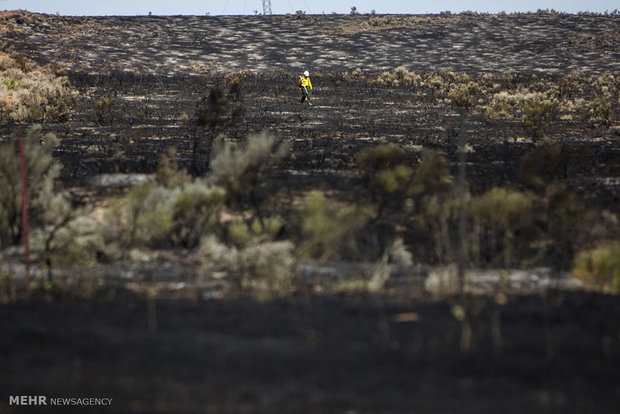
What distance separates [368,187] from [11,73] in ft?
101

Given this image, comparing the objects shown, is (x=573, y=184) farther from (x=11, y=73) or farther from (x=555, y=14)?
(x=555, y=14)

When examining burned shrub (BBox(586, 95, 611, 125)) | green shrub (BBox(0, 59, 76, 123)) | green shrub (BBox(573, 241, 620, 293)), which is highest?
green shrub (BBox(0, 59, 76, 123))

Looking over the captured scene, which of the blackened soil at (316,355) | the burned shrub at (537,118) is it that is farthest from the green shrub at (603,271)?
the burned shrub at (537,118)

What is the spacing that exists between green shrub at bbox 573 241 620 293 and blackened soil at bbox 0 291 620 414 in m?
0.89

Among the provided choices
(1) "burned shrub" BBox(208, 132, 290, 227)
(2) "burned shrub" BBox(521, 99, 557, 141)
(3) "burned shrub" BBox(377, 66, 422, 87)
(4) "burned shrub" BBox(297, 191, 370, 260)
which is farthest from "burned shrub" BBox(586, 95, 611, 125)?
(4) "burned shrub" BBox(297, 191, 370, 260)

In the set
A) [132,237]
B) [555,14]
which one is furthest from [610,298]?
[555,14]

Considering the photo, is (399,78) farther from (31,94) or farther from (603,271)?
(603,271)

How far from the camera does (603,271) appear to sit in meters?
10.1

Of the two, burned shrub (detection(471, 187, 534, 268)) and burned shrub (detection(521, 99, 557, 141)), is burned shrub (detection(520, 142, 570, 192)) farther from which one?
burned shrub (detection(521, 99, 557, 141))

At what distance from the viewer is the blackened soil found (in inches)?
239

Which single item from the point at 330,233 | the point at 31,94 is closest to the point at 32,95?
the point at 31,94

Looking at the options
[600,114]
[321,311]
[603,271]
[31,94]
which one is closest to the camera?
[321,311]

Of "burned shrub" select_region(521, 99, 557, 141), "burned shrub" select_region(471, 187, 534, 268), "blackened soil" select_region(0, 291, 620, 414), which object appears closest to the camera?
"blackened soil" select_region(0, 291, 620, 414)

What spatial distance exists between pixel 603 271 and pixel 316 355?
4.93 m
